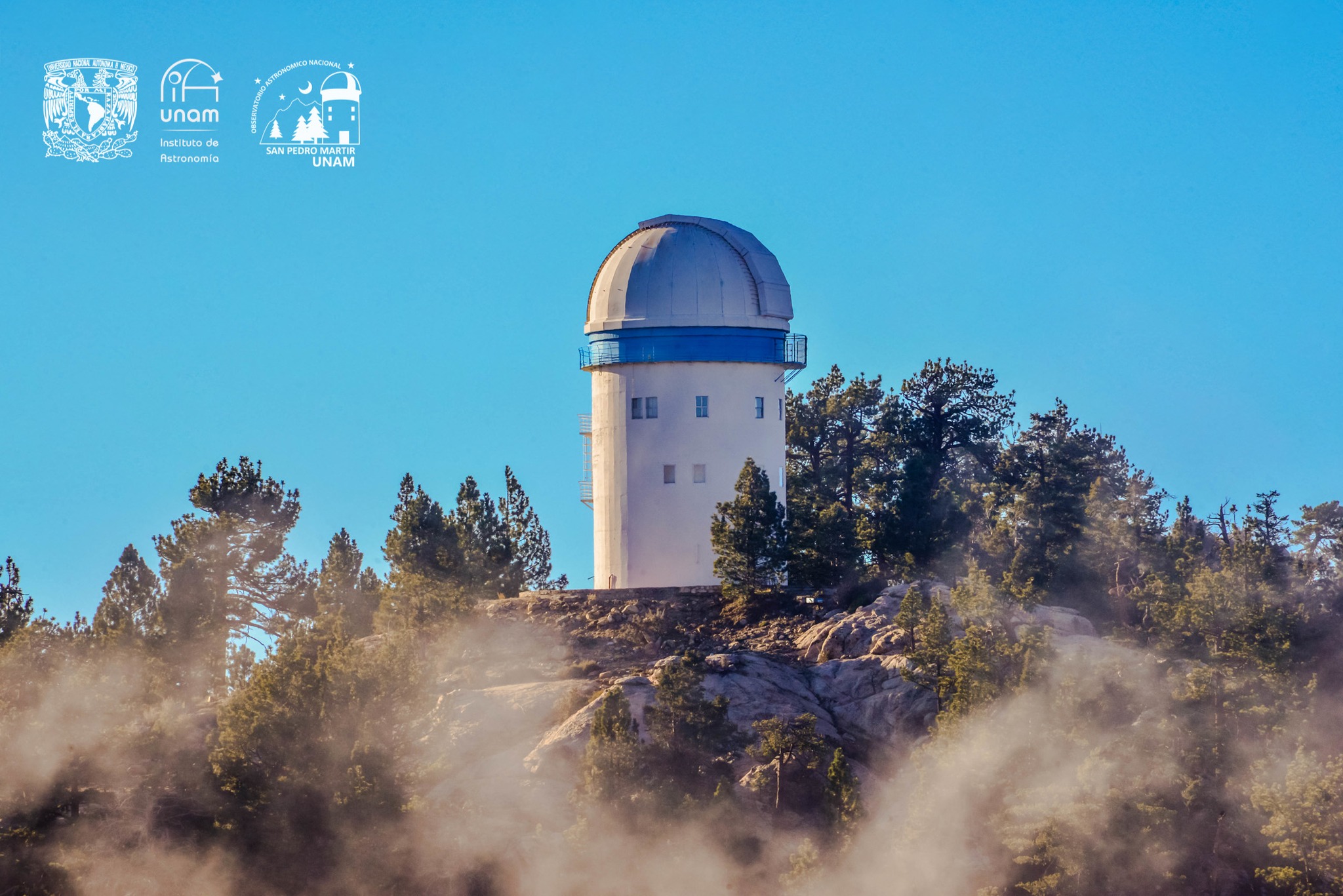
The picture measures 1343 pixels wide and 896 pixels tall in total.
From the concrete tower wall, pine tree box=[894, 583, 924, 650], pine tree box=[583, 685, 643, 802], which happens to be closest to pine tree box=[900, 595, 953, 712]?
pine tree box=[894, 583, 924, 650]

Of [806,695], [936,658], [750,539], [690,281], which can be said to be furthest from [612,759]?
[690,281]

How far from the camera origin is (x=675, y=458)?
6994cm

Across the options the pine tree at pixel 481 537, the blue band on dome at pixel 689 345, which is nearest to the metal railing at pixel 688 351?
the blue band on dome at pixel 689 345

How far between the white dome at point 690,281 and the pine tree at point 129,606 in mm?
21638

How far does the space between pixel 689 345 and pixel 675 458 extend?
4.69 m

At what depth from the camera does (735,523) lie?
213 ft

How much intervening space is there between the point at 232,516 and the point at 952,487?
30.3 metres

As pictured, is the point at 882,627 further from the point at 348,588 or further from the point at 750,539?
the point at 348,588

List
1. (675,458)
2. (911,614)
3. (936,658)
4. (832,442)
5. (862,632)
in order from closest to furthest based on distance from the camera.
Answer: (936,658) → (911,614) → (862,632) → (675,458) → (832,442)

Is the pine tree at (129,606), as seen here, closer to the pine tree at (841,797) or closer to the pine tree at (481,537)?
the pine tree at (481,537)

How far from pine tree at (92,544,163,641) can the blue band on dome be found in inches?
825

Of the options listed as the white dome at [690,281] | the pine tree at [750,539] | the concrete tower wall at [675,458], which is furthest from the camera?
the white dome at [690,281]

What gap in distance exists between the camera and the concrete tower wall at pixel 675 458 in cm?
6975

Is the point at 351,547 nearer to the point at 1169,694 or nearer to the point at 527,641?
the point at 527,641
